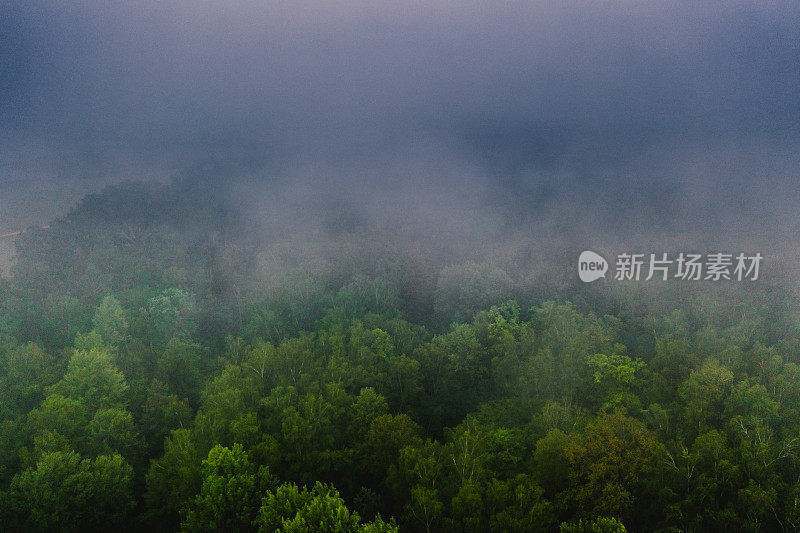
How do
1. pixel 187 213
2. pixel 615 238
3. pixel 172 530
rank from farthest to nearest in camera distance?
pixel 187 213
pixel 615 238
pixel 172 530

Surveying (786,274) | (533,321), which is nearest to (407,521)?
(533,321)

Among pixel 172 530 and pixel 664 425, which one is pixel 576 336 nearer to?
pixel 664 425

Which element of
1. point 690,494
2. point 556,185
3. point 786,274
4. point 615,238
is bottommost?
→ point 690,494

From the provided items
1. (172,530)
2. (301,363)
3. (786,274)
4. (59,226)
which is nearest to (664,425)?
(301,363)

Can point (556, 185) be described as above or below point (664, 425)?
above

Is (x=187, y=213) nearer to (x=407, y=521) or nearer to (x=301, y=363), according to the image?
(x=301, y=363)

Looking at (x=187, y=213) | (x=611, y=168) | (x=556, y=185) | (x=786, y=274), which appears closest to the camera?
(x=786, y=274)

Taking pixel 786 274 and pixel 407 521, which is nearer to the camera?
pixel 407 521
